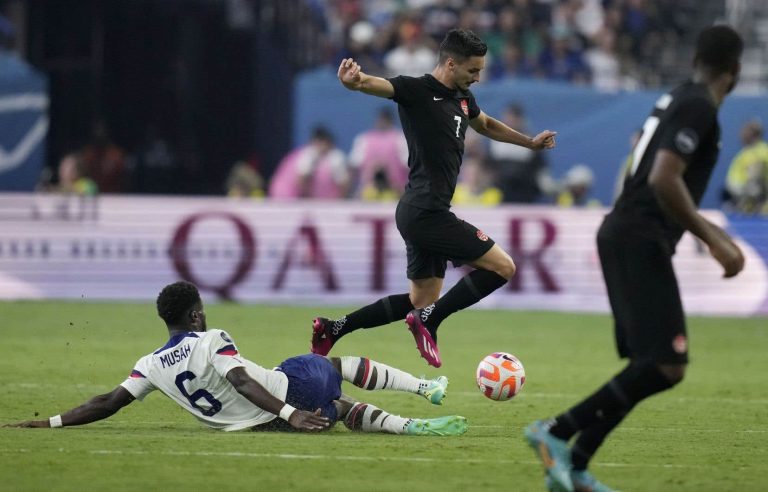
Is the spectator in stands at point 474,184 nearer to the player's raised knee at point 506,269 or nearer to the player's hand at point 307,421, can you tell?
the player's raised knee at point 506,269

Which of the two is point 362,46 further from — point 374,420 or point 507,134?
point 374,420

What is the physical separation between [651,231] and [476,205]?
1281cm

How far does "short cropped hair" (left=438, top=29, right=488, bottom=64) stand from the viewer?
30.7 feet

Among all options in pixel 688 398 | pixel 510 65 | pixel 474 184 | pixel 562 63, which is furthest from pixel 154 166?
pixel 688 398

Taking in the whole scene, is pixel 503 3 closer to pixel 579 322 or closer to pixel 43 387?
pixel 579 322

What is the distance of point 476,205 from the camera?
1942cm

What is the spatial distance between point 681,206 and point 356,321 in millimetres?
4087

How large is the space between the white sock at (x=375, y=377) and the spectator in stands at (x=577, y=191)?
12.1 meters

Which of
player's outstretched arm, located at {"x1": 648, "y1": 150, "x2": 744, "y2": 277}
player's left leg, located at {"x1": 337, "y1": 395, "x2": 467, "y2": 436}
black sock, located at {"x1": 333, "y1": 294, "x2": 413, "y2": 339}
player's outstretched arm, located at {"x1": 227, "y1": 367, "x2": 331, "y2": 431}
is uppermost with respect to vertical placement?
player's outstretched arm, located at {"x1": 648, "y1": 150, "x2": 744, "y2": 277}

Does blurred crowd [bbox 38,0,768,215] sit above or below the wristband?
above

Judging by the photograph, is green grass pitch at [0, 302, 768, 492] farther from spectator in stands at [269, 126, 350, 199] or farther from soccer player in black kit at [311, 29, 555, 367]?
spectator in stands at [269, 126, 350, 199]

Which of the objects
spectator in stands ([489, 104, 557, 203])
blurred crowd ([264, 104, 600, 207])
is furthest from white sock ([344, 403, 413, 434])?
spectator in stands ([489, 104, 557, 203])

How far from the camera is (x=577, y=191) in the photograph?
21.1 metres

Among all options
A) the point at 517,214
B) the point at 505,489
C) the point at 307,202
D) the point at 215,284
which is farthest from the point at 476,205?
the point at 505,489
